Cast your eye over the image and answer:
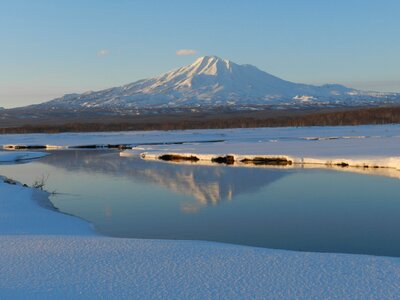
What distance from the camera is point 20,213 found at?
13.1 metres

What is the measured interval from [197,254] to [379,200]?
8234mm

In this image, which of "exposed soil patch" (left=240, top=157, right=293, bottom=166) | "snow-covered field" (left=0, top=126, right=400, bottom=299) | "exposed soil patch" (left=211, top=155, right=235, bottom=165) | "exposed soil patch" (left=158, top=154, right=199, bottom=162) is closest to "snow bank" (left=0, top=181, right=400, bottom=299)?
"snow-covered field" (left=0, top=126, right=400, bottom=299)

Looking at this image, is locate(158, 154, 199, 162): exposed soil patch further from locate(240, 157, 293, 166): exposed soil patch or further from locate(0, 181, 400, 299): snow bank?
locate(0, 181, 400, 299): snow bank

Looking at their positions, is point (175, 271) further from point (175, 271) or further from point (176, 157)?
point (176, 157)

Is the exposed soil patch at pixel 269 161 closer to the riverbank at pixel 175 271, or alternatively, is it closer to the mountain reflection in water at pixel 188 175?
the mountain reflection in water at pixel 188 175

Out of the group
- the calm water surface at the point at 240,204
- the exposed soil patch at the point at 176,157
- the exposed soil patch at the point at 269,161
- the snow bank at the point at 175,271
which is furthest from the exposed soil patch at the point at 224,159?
the snow bank at the point at 175,271

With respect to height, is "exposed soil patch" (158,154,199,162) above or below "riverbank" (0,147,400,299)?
below

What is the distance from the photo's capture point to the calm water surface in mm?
11203

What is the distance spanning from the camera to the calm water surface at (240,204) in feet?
36.8

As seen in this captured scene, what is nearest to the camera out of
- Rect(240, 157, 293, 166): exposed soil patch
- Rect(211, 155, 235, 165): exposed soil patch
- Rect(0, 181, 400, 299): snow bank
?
Rect(0, 181, 400, 299): snow bank

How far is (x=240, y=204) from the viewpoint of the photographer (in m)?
15.3

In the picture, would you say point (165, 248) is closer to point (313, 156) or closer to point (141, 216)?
point (141, 216)

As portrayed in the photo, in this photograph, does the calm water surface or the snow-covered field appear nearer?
the snow-covered field

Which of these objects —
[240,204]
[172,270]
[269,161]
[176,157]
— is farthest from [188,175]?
[172,270]
